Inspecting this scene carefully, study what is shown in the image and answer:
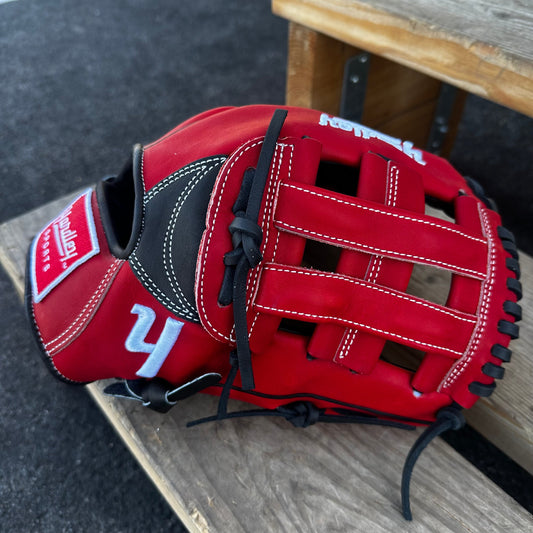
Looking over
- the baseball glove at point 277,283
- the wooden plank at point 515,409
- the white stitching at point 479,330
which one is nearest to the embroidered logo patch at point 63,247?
the baseball glove at point 277,283

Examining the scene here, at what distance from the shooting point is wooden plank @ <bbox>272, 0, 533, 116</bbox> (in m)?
0.72

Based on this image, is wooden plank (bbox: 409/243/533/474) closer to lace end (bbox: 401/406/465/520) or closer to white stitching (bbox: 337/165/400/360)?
lace end (bbox: 401/406/465/520)

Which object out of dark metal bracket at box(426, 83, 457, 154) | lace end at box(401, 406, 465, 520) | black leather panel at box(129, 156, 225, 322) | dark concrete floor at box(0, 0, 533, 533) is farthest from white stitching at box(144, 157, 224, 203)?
dark metal bracket at box(426, 83, 457, 154)

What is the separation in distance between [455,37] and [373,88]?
1.34ft

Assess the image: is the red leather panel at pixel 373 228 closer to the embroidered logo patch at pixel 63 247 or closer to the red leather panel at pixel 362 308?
the red leather panel at pixel 362 308

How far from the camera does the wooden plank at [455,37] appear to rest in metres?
0.72

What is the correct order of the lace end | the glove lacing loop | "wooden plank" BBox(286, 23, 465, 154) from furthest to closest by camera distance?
"wooden plank" BBox(286, 23, 465, 154)
the lace end
the glove lacing loop

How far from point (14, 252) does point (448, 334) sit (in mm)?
774

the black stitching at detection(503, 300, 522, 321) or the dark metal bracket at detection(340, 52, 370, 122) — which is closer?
the black stitching at detection(503, 300, 522, 321)

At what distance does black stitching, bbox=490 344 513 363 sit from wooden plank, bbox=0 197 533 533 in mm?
173

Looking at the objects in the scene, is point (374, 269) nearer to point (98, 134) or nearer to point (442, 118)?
point (442, 118)

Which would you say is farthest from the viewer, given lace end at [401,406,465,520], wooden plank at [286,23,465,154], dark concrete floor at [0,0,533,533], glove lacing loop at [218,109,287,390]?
wooden plank at [286,23,465,154]

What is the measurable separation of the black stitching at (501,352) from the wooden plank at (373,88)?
2.20ft

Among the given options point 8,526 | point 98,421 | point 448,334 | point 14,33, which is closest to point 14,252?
point 98,421
